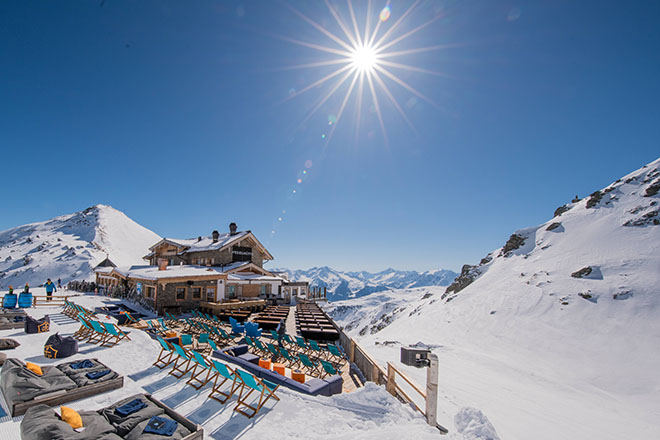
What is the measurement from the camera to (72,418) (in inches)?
150

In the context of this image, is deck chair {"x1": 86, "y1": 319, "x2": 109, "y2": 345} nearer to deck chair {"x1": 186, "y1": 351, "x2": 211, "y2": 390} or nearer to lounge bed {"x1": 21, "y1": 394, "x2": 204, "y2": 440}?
deck chair {"x1": 186, "y1": 351, "x2": 211, "y2": 390}

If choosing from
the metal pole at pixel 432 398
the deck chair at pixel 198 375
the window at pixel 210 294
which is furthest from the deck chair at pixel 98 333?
the window at pixel 210 294

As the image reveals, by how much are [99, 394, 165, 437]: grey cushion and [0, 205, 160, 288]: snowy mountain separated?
3411 inches

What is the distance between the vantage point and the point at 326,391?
646cm

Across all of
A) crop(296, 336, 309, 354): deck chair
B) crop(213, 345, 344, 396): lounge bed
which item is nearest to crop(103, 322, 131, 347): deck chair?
crop(213, 345, 344, 396): lounge bed

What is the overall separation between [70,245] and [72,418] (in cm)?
11905

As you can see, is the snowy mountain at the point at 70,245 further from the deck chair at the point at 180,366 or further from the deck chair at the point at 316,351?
the deck chair at the point at 180,366

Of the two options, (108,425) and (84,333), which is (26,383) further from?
(84,333)

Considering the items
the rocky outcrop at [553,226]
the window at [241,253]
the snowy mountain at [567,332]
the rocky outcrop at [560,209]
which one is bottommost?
the snowy mountain at [567,332]

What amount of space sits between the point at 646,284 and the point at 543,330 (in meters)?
10.5

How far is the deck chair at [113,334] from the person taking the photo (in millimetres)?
8711

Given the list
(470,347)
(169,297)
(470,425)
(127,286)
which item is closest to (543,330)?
(470,347)

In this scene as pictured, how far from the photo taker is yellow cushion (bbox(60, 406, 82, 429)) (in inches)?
A: 147

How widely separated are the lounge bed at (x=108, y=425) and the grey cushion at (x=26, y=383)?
46.9 inches
